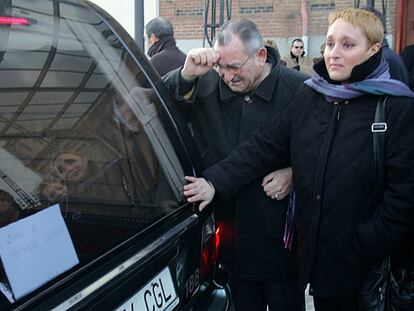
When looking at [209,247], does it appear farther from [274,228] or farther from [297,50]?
[297,50]

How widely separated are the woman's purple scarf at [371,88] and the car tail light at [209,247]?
27.3 inches

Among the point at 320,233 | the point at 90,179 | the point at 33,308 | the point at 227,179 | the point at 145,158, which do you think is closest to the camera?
the point at 33,308

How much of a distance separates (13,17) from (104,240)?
70 cm

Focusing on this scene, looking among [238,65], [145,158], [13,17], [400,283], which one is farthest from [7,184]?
[400,283]

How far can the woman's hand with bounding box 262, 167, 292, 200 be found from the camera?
7.40ft

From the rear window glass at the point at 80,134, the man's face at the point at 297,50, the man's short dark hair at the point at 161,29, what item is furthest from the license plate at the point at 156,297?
the man's face at the point at 297,50

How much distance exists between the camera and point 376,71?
6.44 feet

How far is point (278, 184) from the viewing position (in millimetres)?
2256

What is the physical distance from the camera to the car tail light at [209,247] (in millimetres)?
2037

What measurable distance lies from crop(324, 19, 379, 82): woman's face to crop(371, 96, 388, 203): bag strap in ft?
0.58

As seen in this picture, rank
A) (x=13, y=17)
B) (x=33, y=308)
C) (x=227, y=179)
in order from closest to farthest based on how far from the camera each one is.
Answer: (x=33, y=308), (x=13, y=17), (x=227, y=179)

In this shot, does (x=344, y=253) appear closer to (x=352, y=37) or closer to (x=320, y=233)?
(x=320, y=233)

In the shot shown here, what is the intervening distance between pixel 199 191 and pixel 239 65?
1.92ft

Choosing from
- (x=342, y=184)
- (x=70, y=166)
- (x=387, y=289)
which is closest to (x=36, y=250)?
(x=70, y=166)
